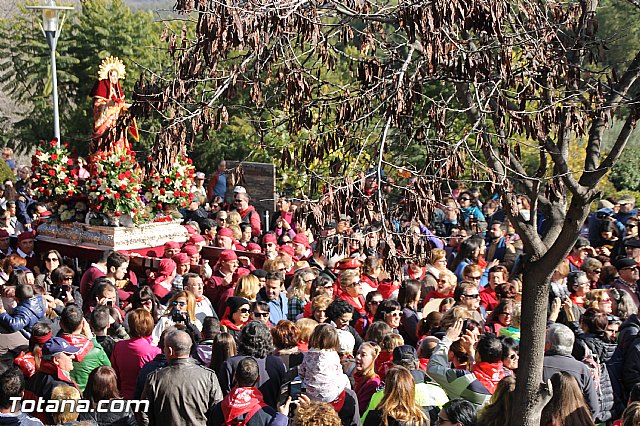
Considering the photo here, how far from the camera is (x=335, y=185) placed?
5.22m

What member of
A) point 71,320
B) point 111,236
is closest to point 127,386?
point 71,320

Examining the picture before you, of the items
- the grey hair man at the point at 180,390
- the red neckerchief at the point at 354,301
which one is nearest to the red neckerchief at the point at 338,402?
the grey hair man at the point at 180,390

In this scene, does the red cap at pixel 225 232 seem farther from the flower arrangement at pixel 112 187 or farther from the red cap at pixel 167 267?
the red cap at pixel 167 267

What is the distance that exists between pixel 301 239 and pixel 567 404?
7.80 m

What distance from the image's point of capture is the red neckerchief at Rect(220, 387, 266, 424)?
6285mm

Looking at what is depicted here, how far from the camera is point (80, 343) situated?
7.34 m

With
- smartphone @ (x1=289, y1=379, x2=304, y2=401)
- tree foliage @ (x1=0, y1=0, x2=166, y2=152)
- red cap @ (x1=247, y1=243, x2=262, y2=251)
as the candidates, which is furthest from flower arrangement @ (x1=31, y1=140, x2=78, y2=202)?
tree foliage @ (x1=0, y1=0, x2=166, y2=152)

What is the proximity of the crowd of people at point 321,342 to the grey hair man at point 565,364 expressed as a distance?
0.5 inches

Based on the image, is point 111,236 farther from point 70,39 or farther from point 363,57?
point 70,39

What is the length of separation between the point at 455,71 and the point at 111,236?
8571 mm

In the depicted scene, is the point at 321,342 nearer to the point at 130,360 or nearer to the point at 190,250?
the point at 130,360

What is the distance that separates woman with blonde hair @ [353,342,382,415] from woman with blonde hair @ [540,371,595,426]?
54.8 inches

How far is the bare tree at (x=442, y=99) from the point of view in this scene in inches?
206

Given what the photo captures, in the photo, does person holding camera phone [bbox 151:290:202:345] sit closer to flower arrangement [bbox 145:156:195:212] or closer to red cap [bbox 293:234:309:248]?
red cap [bbox 293:234:309:248]
